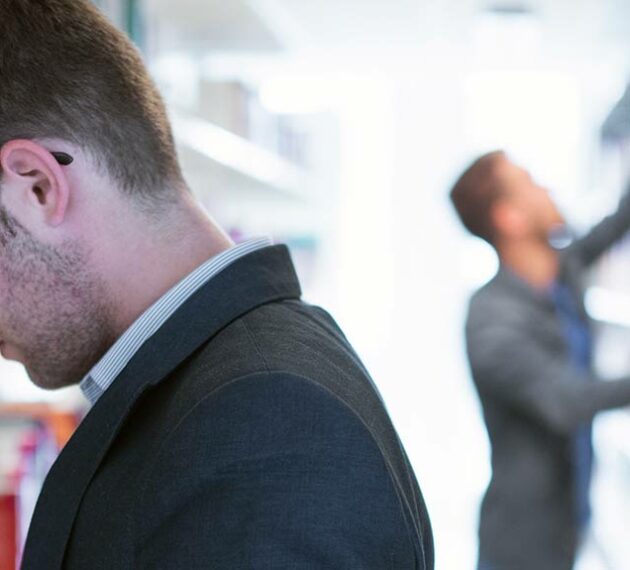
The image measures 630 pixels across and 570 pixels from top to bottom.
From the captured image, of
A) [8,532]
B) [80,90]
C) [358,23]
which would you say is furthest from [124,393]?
[358,23]

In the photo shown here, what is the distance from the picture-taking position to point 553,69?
20.9ft

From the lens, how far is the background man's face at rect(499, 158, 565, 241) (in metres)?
2.50

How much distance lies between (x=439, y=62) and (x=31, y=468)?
5068 mm

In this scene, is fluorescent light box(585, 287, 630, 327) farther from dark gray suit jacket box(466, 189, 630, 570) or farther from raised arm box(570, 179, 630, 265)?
dark gray suit jacket box(466, 189, 630, 570)

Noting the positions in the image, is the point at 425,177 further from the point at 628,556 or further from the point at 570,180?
the point at 628,556

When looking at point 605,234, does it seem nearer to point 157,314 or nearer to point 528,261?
point 528,261

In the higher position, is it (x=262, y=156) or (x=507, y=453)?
(x=262, y=156)

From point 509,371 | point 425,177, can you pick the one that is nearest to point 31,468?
point 509,371

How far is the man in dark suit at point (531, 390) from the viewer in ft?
7.46

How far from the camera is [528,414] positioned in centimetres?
233

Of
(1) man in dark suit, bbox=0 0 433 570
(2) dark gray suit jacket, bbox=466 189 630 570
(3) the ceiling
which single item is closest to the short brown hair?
(1) man in dark suit, bbox=0 0 433 570

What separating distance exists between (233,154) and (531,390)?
1165 millimetres

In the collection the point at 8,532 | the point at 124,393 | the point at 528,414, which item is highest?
the point at 124,393

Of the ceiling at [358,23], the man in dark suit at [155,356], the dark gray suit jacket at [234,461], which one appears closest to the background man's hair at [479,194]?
the ceiling at [358,23]
